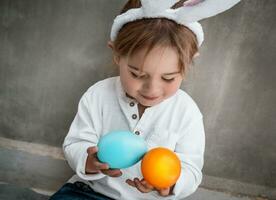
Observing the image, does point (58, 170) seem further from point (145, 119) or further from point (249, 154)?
point (249, 154)

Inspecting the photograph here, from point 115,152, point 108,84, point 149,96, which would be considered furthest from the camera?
point 108,84

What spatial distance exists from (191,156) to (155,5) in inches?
26.7

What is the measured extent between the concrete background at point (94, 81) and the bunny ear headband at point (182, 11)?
1.49 feet

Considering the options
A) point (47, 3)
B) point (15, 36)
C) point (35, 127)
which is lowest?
point (35, 127)

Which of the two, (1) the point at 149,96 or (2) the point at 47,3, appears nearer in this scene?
(1) the point at 149,96

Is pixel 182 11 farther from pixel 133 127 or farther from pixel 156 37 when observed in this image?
pixel 133 127

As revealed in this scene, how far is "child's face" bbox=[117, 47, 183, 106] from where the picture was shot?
1.53 m

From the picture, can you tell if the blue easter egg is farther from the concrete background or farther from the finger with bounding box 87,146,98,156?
the concrete background

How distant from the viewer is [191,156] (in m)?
1.80

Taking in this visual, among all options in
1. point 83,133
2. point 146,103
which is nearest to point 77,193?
point 83,133

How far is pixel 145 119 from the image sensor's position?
1.78m

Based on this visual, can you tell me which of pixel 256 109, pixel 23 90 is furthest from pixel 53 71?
pixel 256 109

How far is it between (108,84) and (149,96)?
1.11 ft

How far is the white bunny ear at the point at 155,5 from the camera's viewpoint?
146 centimetres
